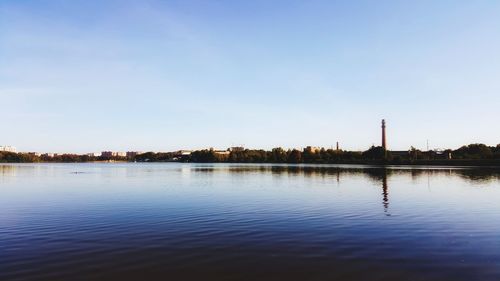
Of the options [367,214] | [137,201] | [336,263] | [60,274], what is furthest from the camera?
[137,201]

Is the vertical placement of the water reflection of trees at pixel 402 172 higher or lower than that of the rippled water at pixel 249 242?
higher

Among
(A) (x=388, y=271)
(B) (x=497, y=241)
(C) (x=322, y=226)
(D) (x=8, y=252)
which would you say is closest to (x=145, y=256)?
(D) (x=8, y=252)

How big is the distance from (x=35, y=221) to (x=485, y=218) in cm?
Answer: 2752

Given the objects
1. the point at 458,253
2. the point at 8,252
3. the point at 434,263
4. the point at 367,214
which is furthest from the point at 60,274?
the point at 367,214

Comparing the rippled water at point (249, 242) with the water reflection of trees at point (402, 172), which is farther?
the water reflection of trees at point (402, 172)

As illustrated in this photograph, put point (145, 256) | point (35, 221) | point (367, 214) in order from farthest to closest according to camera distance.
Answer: point (367, 214), point (35, 221), point (145, 256)

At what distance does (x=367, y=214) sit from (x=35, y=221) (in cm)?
2089

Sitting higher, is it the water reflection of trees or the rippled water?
the water reflection of trees

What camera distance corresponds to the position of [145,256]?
15.3 m

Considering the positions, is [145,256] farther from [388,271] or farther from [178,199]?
[178,199]

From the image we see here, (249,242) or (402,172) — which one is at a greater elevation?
(402,172)

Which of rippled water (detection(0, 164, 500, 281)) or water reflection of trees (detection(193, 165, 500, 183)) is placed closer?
rippled water (detection(0, 164, 500, 281))

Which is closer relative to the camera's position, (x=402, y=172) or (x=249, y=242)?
→ (x=249, y=242)

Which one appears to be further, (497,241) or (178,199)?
(178,199)
